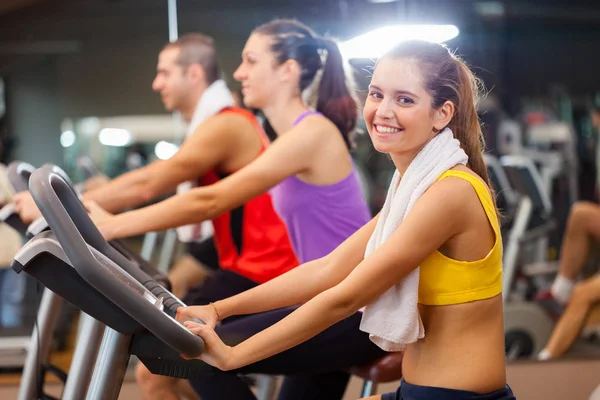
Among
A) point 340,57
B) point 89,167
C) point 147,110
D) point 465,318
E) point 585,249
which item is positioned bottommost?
point 585,249

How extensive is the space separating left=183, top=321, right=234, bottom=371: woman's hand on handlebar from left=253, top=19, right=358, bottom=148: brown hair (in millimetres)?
1026

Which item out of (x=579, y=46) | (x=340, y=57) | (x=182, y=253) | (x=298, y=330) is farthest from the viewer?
(x=579, y=46)

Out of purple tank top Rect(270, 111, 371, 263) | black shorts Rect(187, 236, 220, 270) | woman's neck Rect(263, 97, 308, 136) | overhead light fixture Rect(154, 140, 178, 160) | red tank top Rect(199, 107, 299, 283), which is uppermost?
woman's neck Rect(263, 97, 308, 136)

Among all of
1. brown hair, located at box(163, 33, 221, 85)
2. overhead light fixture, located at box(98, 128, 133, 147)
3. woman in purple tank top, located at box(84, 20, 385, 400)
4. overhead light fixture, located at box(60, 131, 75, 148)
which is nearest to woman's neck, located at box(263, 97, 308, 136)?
woman in purple tank top, located at box(84, 20, 385, 400)

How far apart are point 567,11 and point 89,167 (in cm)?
295

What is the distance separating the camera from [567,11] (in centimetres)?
473

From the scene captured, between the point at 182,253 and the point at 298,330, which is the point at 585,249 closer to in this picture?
the point at 182,253

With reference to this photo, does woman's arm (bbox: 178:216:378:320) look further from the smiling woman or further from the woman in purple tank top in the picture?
Result: the smiling woman

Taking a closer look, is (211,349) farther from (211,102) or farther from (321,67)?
(211,102)

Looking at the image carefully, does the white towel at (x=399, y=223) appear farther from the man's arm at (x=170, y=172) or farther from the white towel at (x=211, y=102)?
the white towel at (x=211, y=102)

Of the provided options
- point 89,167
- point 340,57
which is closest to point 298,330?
point 340,57

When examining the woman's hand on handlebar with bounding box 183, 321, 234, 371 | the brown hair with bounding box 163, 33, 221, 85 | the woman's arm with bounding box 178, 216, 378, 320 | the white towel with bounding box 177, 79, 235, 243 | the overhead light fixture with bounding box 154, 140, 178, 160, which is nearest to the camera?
the woman's hand on handlebar with bounding box 183, 321, 234, 371

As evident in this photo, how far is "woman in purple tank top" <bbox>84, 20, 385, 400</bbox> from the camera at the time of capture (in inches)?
72.5

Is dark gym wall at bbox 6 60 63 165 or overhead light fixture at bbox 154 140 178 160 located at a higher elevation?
dark gym wall at bbox 6 60 63 165
